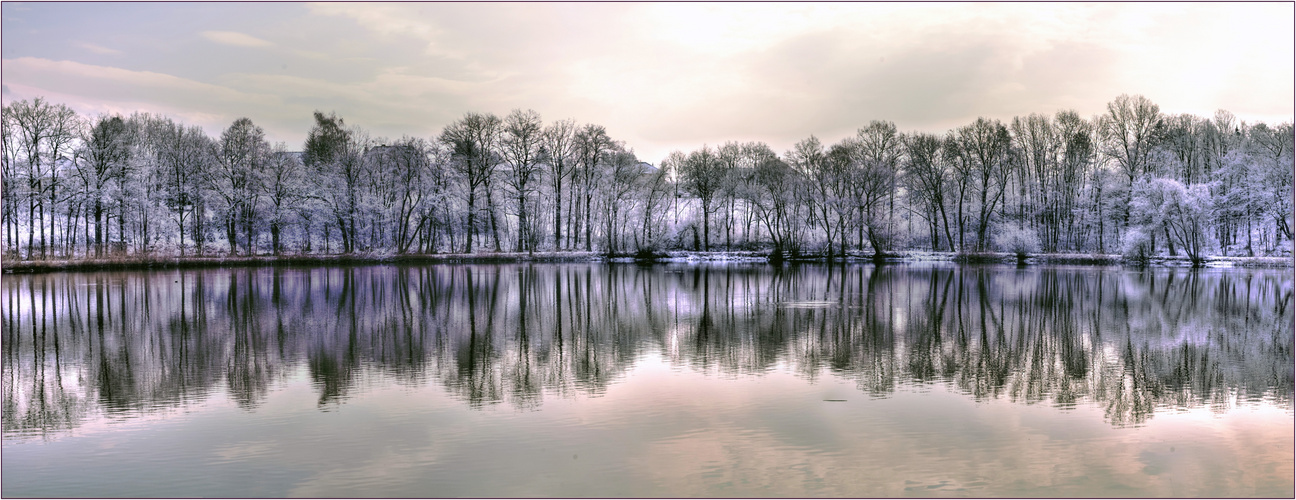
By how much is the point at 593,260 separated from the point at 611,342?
43001mm

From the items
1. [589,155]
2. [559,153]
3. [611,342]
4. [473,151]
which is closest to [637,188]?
[589,155]

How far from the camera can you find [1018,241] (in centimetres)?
5734

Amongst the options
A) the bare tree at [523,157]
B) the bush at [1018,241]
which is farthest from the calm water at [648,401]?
the bare tree at [523,157]

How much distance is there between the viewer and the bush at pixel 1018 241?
186ft

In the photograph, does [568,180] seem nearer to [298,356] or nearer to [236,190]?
[236,190]

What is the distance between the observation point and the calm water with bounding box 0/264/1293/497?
24.6ft

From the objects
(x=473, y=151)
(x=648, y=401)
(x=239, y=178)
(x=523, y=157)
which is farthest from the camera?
(x=523, y=157)

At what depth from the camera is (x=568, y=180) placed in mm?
→ 66562

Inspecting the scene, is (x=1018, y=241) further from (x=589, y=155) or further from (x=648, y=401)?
(x=648, y=401)

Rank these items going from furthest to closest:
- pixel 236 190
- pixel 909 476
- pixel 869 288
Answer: pixel 236 190
pixel 869 288
pixel 909 476

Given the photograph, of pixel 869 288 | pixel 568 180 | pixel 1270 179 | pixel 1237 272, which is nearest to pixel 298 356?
pixel 869 288

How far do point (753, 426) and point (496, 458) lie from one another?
297 centimetres

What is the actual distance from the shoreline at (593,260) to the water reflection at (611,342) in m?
14.2

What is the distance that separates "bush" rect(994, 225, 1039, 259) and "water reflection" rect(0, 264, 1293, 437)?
1090 inches
